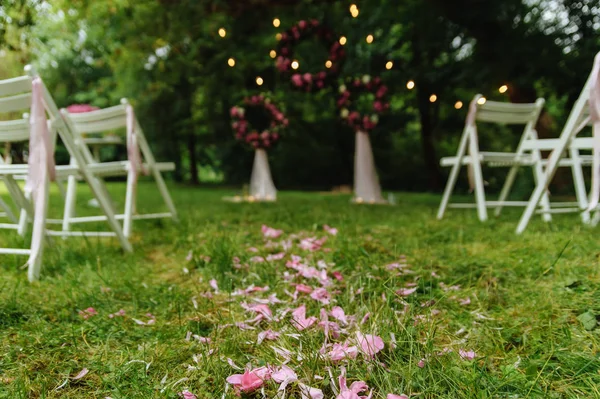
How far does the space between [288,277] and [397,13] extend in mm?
5439

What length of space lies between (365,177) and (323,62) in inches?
105

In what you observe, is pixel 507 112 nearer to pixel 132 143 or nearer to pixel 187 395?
pixel 132 143

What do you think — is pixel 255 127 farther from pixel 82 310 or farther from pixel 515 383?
pixel 515 383

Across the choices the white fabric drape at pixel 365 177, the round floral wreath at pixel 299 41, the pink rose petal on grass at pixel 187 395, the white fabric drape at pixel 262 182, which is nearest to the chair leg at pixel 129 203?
the pink rose petal on grass at pixel 187 395

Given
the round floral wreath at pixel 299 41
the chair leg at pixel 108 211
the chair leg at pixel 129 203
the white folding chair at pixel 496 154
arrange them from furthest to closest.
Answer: the round floral wreath at pixel 299 41 → the white folding chair at pixel 496 154 → the chair leg at pixel 129 203 → the chair leg at pixel 108 211

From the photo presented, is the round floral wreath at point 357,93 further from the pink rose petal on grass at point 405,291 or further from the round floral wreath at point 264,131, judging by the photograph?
the pink rose petal on grass at point 405,291

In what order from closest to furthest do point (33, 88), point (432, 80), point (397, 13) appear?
point (33, 88) < point (397, 13) < point (432, 80)

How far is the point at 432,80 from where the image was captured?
677cm

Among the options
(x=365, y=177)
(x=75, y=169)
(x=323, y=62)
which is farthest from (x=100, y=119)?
(x=323, y=62)

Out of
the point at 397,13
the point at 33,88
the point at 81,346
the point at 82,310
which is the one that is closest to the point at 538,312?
the point at 81,346

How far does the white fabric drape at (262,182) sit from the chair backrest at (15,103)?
6.10m

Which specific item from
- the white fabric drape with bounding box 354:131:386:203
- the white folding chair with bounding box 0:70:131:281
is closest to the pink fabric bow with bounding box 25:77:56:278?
the white folding chair with bounding box 0:70:131:281

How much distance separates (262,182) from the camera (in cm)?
856

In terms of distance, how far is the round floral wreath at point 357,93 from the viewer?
282 inches
